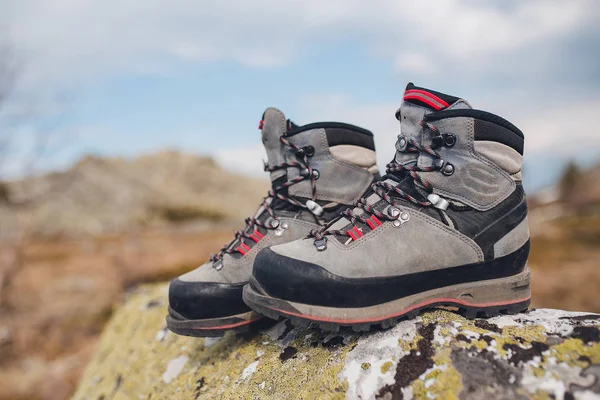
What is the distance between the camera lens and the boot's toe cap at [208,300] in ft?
7.59

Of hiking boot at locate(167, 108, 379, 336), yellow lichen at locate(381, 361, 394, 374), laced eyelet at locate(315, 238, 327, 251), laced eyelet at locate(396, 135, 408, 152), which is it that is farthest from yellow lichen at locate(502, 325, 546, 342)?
hiking boot at locate(167, 108, 379, 336)

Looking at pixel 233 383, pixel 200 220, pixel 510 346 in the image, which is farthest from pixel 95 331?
pixel 200 220

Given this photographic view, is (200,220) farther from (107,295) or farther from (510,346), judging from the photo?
(510,346)

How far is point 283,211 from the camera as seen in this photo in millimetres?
2463

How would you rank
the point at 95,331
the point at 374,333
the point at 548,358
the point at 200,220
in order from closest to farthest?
the point at 548,358 < the point at 374,333 < the point at 95,331 < the point at 200,220

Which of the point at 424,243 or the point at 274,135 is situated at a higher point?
the point at 274,135

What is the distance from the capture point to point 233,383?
7.14 ft

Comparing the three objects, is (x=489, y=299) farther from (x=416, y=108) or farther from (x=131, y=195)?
(x=131, y=195)

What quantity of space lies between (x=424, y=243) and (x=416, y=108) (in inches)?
24.7

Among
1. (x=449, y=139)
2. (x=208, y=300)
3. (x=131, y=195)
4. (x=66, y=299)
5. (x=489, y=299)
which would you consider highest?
(x=449, y=139)

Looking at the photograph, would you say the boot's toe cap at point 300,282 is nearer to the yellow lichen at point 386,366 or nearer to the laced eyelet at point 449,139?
the yellow lichen at point 386,366

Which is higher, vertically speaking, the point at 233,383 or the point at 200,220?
the point at 233,383

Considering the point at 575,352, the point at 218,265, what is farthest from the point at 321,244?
the point at 575,352

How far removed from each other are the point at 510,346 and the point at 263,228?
1330 mm
